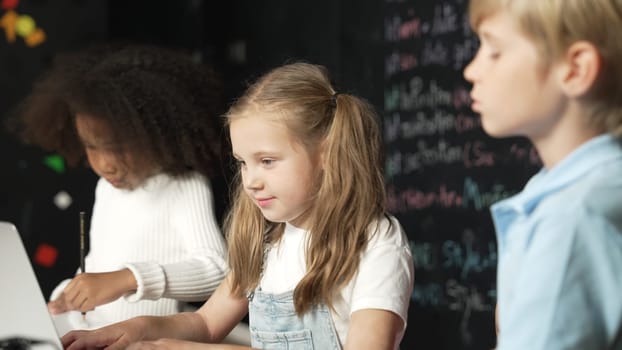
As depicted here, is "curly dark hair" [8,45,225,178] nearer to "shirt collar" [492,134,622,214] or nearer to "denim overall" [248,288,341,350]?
"denim overall" [248,288,341,350]

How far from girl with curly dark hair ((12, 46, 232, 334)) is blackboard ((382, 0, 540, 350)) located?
0.97 meters

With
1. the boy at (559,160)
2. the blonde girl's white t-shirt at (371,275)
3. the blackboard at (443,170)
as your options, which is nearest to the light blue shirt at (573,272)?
the boy at (559,160)

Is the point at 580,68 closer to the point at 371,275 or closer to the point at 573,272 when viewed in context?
the point at 573,272

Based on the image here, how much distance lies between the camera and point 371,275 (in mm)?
1390

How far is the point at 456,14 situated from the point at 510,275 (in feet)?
6.45

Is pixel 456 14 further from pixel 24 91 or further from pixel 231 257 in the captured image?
pixel 24 91

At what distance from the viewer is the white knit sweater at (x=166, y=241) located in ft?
6.14

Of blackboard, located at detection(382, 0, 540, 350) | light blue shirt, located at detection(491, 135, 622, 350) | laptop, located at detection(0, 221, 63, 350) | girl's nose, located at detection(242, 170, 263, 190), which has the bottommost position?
blackboard, located at detection(382, 0, 540, 350)

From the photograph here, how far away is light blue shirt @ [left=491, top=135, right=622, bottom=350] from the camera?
2.81 feet

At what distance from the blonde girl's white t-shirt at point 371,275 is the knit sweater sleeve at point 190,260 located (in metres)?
0.33

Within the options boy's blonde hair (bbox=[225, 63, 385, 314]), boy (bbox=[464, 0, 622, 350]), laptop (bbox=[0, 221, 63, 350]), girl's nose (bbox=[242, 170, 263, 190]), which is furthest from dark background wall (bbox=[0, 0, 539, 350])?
boy (bbox=[464, 0, 622, 350])

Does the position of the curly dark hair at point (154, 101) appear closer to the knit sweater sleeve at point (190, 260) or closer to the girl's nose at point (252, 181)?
the knit sweater sleeve at point (190, 260)

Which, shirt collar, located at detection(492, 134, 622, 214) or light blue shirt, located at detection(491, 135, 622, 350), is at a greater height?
shirt collar, located at detection(492, 134, 622, 214)

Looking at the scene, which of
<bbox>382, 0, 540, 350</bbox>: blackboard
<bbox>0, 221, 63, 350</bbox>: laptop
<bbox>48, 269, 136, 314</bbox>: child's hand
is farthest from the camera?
<bbox>382, 0, 540, 350</bbox>: blackboard
